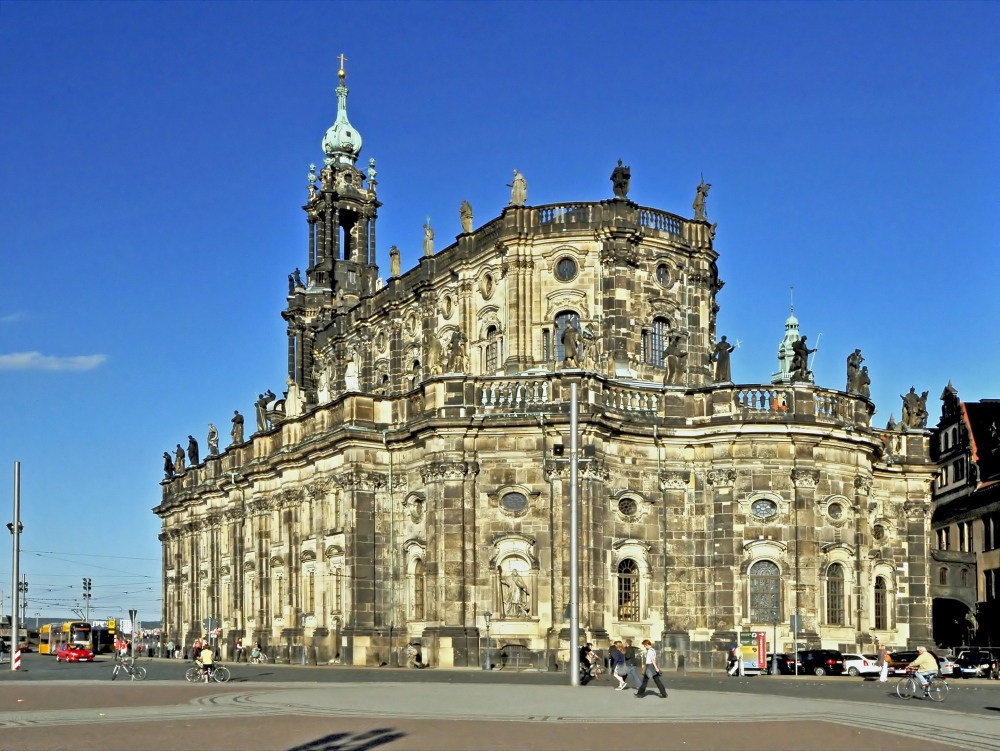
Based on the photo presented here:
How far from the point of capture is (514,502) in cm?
5447

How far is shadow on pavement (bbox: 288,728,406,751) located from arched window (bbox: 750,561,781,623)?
32.1 m

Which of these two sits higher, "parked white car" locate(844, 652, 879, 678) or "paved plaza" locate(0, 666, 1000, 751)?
"paved plaza" locate(0, 666, 1000, 751)

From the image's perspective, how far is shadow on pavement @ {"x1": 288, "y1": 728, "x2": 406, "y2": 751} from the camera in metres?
21.5

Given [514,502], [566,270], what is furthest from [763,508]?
[566,270]

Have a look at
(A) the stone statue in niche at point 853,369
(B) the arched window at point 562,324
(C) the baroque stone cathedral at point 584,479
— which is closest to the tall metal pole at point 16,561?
(C) the baroque stone cathedral at point 584,479

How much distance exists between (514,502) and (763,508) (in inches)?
391

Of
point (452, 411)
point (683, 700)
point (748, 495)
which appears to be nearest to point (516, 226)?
point (452, 411)

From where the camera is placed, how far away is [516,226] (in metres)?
59.0

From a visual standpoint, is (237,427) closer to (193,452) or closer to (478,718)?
(193,452)

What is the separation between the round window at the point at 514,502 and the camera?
178 ft

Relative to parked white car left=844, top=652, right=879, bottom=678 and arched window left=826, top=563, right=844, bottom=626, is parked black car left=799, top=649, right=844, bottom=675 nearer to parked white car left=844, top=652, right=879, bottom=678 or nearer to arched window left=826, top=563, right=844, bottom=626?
parked white car left=844, top=652, right=879, bottom=678

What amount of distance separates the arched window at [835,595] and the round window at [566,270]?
16.3 metres

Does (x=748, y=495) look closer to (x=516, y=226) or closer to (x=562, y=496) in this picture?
(x=562, y=496)

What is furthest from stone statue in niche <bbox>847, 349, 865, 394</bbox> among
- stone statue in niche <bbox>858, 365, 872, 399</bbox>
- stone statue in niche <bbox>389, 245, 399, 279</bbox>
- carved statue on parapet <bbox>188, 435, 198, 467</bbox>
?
carved statue on parapet <bbox>188, 435, 198, 467</bbox>
